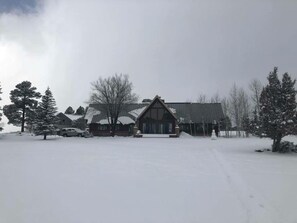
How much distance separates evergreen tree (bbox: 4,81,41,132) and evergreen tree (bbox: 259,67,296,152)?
47.9 m

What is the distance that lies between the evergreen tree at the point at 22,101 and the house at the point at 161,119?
11.3 metres

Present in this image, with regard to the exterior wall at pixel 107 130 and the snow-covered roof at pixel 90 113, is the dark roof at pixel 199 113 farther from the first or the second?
the snow-covered roof at pixel 90 113

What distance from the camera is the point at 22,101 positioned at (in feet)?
200

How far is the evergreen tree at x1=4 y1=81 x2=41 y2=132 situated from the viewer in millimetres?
60562

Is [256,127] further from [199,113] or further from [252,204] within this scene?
[199,113]

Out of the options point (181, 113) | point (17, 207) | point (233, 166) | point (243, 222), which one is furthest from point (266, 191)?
point (181, 113)

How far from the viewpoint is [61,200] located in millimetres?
9391

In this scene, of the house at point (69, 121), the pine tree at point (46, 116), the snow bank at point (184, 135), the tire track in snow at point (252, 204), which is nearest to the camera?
the tire track in snow at point (252, 204)

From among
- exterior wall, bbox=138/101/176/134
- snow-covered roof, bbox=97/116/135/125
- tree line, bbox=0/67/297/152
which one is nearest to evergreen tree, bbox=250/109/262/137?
tree line, bbox=0/67/297/152

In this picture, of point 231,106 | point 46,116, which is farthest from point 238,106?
point 46,116

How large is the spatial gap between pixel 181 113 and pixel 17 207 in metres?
53.5

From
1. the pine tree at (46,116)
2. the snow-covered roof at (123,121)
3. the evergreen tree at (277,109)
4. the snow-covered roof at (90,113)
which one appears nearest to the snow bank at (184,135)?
the snow-covered roof at (123,121)

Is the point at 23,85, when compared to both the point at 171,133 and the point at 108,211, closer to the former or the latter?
the point at 171,133

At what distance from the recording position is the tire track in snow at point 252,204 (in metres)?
7.99
